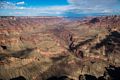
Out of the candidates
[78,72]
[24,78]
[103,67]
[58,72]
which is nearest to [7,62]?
[24,78]

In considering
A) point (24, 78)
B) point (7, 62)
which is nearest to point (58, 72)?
point (24, 78)

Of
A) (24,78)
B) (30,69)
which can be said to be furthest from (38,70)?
(24,78)

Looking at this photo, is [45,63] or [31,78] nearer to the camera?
[31,78]

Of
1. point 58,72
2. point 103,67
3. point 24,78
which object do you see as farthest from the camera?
point 103,67

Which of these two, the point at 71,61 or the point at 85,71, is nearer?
the point at 85,71

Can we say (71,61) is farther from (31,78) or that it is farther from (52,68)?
(31,78)

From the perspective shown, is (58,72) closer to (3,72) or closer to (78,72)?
(78,72)

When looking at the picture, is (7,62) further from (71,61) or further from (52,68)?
(71,61)

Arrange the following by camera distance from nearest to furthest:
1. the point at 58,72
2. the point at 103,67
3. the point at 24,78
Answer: the point at 24,78
the point at 58,72
the point at 103,67
